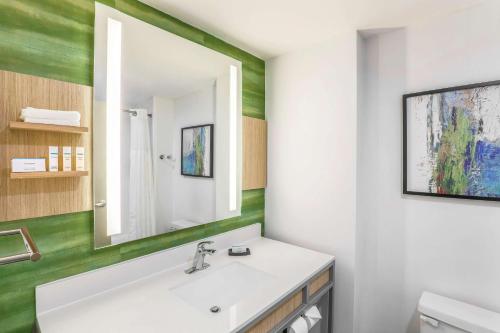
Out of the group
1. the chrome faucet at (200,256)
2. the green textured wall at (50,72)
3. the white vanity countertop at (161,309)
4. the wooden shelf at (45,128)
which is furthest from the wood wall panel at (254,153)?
the wooden shelf at (45,128)

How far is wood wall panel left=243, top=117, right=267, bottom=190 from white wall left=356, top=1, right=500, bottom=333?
78 centimetres

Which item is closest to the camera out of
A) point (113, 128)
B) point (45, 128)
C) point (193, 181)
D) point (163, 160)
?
point (45, 128)

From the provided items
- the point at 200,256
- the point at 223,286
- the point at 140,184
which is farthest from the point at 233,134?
the point at 223,286

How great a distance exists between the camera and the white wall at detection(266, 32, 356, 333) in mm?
1803

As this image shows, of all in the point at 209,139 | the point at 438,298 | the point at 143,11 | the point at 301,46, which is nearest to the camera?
the point at 143,11

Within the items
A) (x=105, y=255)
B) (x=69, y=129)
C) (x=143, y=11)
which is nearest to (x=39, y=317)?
(x=105, y=255)

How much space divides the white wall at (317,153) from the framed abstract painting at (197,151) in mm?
666

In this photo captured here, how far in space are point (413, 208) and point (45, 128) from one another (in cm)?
207

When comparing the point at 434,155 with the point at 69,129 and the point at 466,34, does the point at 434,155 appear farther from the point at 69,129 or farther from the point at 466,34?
the point at 69,129

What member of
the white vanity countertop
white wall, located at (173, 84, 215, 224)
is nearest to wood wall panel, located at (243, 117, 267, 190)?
white wall, located at (173, 84, 215, 224)

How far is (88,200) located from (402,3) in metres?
1.97

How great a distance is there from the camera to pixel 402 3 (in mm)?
1468

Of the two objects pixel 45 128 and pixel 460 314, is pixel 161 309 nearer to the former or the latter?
pixel 45 128

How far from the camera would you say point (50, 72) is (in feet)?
3.73
